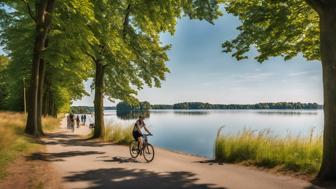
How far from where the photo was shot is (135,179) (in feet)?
42.0

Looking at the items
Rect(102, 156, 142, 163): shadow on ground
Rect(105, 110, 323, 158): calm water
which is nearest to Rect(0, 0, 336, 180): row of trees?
Rect(105, 110, 323, 158): calm water

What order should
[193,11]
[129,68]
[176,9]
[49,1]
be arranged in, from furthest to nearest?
[129,68]
[49,1]
[176,9]
[193,11]

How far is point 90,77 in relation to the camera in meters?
39.0

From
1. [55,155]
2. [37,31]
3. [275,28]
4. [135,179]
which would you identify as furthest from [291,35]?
[37,31]

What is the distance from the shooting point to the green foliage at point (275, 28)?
16484 mm

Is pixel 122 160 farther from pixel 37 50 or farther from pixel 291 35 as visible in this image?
pixel 37 50

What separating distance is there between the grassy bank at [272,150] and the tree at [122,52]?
10.7 m

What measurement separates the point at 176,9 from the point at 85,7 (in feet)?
19.9

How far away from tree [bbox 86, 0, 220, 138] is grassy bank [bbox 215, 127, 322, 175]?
1074 centimetres

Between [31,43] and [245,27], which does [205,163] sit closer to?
[245,27]

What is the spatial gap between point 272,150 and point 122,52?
15635 millimetres

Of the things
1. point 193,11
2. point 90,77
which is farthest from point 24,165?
point 90,77

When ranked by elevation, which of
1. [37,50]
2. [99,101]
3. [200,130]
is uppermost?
[37,50]

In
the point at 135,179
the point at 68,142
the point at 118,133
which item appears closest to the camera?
the point at 135,179
